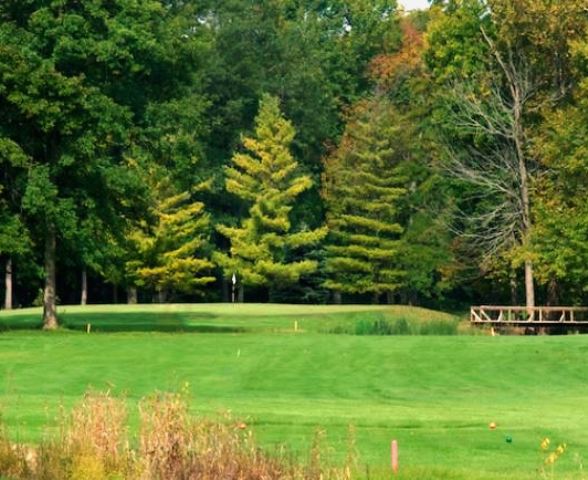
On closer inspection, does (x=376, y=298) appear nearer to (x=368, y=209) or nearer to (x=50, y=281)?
(x=368, y=209)

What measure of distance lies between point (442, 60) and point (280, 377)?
41.7 metres

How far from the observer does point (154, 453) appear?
13414 mm

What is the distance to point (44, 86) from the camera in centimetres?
4191

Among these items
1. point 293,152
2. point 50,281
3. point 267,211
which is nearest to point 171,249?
point 267,211

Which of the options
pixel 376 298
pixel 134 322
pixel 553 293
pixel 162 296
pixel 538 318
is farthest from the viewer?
pixel 376 298

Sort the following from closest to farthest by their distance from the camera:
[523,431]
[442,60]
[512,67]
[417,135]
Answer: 1. [523,431]
2. [512,67]
3. [442,60]
4. [417,135]

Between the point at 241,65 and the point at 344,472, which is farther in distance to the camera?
the point at 241,65

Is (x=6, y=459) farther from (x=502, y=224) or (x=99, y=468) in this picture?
(x=502, y=224)

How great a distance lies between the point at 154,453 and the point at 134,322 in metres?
41.8

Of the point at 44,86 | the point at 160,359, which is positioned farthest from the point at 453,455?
the point at 44,86

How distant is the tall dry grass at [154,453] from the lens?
13414mm

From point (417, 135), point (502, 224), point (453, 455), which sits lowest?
point (453, 455)

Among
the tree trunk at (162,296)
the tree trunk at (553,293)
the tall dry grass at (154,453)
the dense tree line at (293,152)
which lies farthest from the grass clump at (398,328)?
the tall dry grass at (154,453)

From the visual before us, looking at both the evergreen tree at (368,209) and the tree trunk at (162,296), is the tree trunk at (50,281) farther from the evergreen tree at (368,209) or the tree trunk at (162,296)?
the tree trunk at (162,296)
